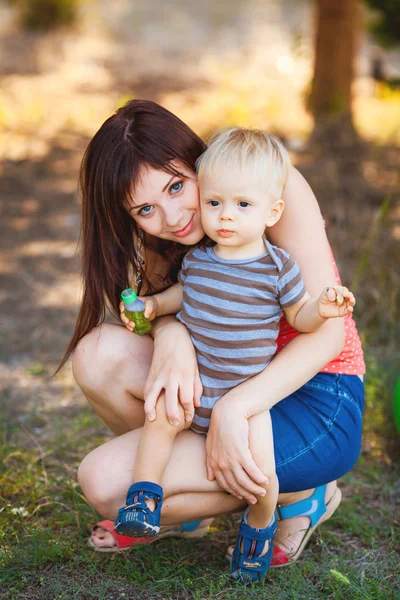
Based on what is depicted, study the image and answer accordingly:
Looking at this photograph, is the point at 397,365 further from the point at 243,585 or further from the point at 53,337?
the point at 53,337

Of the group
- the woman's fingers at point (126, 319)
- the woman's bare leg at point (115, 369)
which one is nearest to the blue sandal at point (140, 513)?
the woman's bare leg at point (115, 369)

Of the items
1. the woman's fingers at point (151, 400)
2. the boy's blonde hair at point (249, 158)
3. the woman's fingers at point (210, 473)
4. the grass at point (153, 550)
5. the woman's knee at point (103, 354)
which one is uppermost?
the boy's blonde hair at point (249, 158)

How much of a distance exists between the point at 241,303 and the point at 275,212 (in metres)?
0.26

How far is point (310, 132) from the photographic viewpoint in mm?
5398

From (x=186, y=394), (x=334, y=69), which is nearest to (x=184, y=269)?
(x=186, y=394)

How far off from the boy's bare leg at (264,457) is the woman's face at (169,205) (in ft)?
1.69

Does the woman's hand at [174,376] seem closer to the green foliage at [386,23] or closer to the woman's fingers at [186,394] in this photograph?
the woman's fingers at [186,394]

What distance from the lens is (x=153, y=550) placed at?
2072 millimetres

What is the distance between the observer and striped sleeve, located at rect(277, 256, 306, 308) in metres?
1.80

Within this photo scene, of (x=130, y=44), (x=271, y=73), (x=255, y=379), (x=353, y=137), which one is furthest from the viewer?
(x=130, y=44)

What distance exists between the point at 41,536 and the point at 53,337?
1.66 metres

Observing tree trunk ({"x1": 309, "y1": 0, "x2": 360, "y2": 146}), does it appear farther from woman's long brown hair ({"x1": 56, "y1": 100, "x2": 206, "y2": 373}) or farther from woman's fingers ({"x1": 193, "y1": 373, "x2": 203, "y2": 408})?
woman's fingers ({"x1": 193, "y1": 373, "x2": 203, "y2": 408})

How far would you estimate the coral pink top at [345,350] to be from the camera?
6.63 ft

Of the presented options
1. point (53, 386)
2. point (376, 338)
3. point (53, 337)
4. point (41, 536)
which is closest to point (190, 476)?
point (41, 536)
